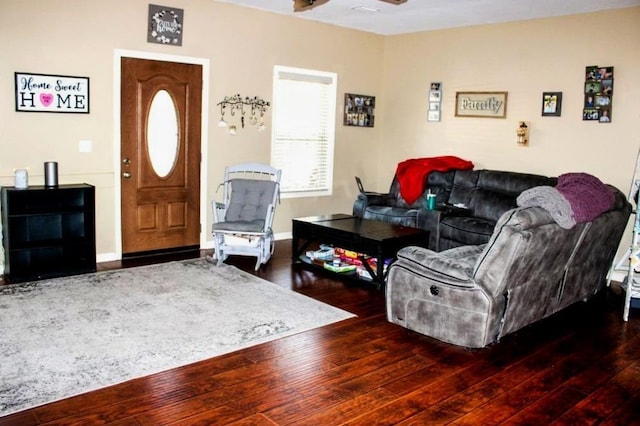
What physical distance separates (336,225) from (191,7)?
2.81m

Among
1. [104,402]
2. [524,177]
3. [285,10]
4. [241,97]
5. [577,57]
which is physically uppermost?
[285,10]

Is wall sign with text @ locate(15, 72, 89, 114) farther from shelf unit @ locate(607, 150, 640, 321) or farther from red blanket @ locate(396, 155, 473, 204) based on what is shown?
shelf unit @ locate(607, 150, 640, 321)

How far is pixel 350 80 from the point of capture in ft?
26.2

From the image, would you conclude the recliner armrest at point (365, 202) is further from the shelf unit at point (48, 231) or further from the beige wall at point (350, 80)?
the shelf unit at point (48, 231)

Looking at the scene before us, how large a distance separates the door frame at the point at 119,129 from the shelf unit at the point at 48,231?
0.45m

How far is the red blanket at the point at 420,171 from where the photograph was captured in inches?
284

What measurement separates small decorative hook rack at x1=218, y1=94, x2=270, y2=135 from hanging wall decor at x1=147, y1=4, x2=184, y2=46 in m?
0.86

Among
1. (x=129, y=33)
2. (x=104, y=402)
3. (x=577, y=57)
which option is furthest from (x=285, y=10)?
(x=104, y=402)

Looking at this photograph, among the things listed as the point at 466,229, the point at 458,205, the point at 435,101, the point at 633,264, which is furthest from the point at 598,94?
the point at 633,264

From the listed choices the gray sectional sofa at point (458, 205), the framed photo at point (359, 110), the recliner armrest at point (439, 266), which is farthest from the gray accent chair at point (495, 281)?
the framed photo at point (359, 110)

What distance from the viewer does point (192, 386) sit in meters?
3.33

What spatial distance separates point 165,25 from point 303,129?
7.41ft

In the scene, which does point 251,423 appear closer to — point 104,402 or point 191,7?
point 104,402

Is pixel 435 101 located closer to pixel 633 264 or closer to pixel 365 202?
pixel 365 202
